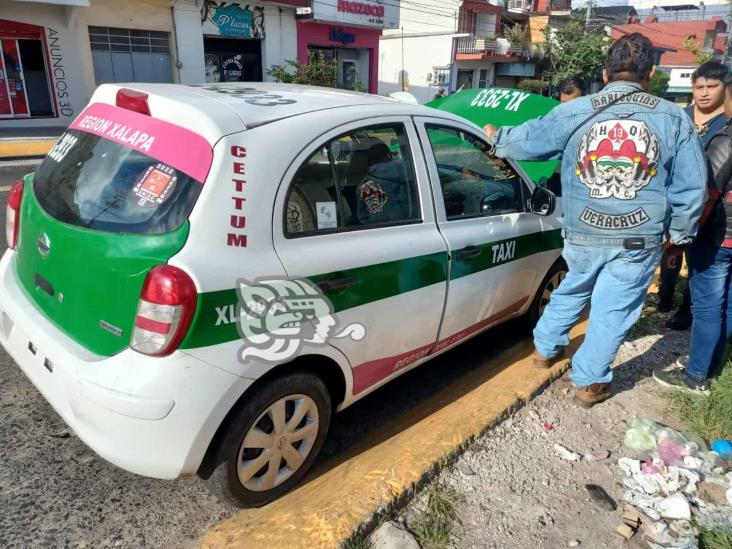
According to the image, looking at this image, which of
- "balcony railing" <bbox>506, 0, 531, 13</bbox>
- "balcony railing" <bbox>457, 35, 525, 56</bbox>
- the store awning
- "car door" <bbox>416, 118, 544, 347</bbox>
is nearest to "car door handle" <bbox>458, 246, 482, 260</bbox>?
"car door" <bbox>416, 118, 544, 347</bbox>

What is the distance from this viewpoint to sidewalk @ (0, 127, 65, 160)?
38.8 feet

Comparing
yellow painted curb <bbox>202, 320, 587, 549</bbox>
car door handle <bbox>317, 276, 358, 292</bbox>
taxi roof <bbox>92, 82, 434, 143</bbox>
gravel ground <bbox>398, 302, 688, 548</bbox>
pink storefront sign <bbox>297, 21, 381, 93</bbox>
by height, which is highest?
pink storefront sign <bbox>297, 21, 381, 93</bbox>

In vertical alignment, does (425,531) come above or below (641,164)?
below

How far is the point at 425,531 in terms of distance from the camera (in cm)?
225

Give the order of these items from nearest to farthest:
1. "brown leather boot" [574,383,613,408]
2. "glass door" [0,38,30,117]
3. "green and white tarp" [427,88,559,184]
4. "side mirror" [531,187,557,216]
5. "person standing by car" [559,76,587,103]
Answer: "brown leather boot" [574,383,613,408] → "side mirror" [531,187,557,216] → "green and white tarp" [427,88,559,184] → "person standing by car" [559,76,587,103] → "glass door" [0,38,30,117]

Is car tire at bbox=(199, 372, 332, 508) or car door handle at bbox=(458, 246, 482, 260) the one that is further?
car door handle at bbox=(458, 246, 482, 260)

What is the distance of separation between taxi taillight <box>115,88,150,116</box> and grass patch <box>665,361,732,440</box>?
320cm

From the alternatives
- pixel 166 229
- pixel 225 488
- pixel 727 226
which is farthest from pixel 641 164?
pixel 225 488

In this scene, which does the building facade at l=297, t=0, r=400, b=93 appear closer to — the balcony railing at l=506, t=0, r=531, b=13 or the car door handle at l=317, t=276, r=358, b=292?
the car door handle at l=317, t=276, r=358, b=292

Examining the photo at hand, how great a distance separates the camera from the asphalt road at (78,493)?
7.32 feet

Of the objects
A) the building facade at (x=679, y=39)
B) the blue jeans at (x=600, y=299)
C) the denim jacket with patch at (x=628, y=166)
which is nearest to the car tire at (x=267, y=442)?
the blue jeans at (x=600, y=299)

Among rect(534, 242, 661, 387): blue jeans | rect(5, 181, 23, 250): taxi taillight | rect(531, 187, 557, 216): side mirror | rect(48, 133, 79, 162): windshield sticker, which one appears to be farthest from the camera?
rect(531, 187, 557, 216): side mirror

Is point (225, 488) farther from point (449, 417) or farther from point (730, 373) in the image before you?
point (730, 373)

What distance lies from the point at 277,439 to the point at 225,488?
0.27m
